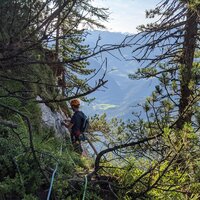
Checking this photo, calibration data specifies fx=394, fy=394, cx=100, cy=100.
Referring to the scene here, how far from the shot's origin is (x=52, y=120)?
10.1 meters

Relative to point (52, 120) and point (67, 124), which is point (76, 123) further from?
point (52, 120)

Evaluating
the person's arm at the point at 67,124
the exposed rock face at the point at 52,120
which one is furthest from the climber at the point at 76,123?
the exposed rock face at the point at 52,120

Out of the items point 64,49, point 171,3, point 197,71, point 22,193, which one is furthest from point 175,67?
point 22,193

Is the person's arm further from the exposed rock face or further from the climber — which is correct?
the exposed rock face

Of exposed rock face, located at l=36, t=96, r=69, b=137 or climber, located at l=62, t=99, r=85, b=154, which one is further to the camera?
climber, located at l=62, t=99, r=85, b=154

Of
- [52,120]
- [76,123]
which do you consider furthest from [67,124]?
[52,120]

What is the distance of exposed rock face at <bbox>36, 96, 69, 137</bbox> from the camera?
965cm

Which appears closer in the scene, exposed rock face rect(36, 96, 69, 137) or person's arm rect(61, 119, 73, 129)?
exposed rock face rect(36, 96, 69, 137)

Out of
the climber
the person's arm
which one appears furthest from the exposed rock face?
the climber

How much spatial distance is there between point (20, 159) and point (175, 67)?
8581 millimetres

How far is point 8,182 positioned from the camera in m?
4.14

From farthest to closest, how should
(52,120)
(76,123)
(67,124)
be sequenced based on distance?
(67,124) < (76,123) < (52,120)

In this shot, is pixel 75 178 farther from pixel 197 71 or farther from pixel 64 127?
pixel 64 127

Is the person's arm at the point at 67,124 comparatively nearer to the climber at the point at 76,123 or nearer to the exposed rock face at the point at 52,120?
the climber at the point at 76,123
